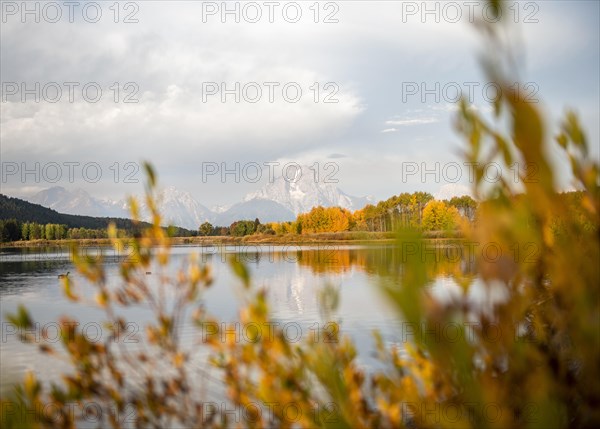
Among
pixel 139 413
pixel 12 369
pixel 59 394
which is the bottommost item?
pixel 12 369

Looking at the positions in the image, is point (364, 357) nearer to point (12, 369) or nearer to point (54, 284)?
point (12, 369)

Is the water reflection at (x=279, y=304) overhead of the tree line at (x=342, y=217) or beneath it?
beneath

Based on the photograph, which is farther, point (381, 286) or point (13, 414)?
point (13, 414)

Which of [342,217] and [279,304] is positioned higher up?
[342,217]

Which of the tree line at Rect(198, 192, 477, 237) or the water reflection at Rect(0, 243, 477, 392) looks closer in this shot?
the water reflection at Rect(0, 243, 477, 392)

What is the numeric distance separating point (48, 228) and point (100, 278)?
6248 inches

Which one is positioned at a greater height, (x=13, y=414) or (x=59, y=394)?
(x=13, y=414)

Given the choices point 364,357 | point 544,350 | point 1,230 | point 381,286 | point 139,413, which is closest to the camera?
point 381,286

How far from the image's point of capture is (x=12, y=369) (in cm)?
1220

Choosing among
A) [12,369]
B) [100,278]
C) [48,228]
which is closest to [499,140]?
[100,278]

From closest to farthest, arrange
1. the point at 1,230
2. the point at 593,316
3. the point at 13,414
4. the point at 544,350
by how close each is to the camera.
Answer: the point at 593,316 → the point at 13,414 → the point at 544,350 → the point at 1,230

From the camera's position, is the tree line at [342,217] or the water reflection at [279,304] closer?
the water reflection at [279,304]

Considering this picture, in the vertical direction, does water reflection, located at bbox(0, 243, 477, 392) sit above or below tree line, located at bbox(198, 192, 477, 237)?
below

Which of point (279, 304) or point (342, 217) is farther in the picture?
point (342, 217)
